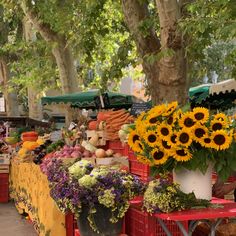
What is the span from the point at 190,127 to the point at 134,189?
0.94m

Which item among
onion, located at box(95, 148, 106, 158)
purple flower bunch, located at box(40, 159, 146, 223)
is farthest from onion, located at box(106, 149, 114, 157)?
purple flower bunch, located at box(40, 159, 146, 223)

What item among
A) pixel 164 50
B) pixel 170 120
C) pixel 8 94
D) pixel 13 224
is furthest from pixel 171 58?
pixel 8 94

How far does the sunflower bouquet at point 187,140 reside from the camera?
4172mm

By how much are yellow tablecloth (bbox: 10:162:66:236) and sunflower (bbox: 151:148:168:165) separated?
2.62 metres

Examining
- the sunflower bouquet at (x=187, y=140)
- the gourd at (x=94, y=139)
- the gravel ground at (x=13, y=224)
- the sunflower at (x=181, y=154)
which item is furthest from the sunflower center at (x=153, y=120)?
the gravel ground at (x=13, y=224)

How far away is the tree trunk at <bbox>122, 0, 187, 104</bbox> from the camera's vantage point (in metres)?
7.84

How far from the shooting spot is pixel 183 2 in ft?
29.9

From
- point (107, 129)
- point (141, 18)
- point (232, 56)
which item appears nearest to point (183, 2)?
point (141, 18)

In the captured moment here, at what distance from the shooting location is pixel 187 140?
4.16m

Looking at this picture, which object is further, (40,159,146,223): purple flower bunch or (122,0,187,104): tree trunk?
(122,0,187,104): tree trunk

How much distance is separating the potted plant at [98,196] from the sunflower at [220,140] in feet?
3.20

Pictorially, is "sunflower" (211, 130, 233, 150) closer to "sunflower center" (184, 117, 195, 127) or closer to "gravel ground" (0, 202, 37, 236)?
"sunflower center" (184, 117, 195, 127)

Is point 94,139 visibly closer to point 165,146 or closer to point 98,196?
point 98,196

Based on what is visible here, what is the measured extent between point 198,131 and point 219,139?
176 millimetres
